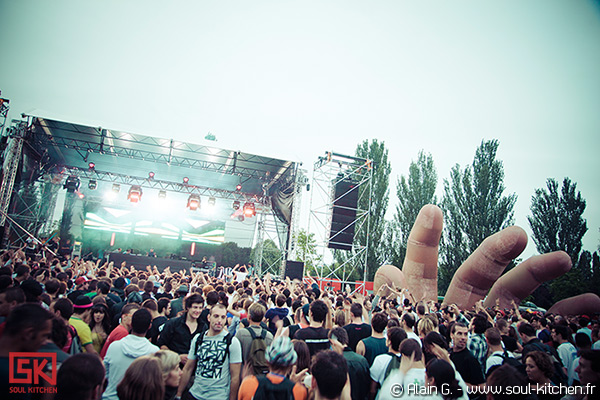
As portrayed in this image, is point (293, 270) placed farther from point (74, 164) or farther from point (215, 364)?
point (74, 164)

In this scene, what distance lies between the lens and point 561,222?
22.0 m

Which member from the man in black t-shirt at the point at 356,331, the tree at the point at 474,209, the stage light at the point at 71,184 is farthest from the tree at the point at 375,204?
the man in black t-shirt at the point at 356,331

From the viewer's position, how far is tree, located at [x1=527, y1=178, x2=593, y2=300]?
21062 millimetres

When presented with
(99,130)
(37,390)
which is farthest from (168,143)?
(37,390)

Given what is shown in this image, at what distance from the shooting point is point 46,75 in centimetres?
1752

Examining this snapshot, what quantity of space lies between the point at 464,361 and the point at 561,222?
24.3 meters

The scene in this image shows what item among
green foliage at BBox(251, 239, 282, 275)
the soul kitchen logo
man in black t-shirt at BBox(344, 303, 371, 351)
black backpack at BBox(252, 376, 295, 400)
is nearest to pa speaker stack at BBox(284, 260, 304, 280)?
green foliage at BBox(251, 239, 282, 275)

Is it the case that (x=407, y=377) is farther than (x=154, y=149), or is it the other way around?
(x=154, y=149)

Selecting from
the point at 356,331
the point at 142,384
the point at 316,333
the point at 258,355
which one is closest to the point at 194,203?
the point at 356,331

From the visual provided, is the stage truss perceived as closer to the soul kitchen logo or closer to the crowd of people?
the crowd of people

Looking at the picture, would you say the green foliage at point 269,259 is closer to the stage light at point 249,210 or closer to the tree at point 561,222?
the stage light at point 249,210

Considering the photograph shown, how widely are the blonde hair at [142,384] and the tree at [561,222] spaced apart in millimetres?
25172

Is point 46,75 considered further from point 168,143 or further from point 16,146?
point 168,143

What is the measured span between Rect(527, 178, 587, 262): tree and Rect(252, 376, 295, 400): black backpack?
25426 mm
